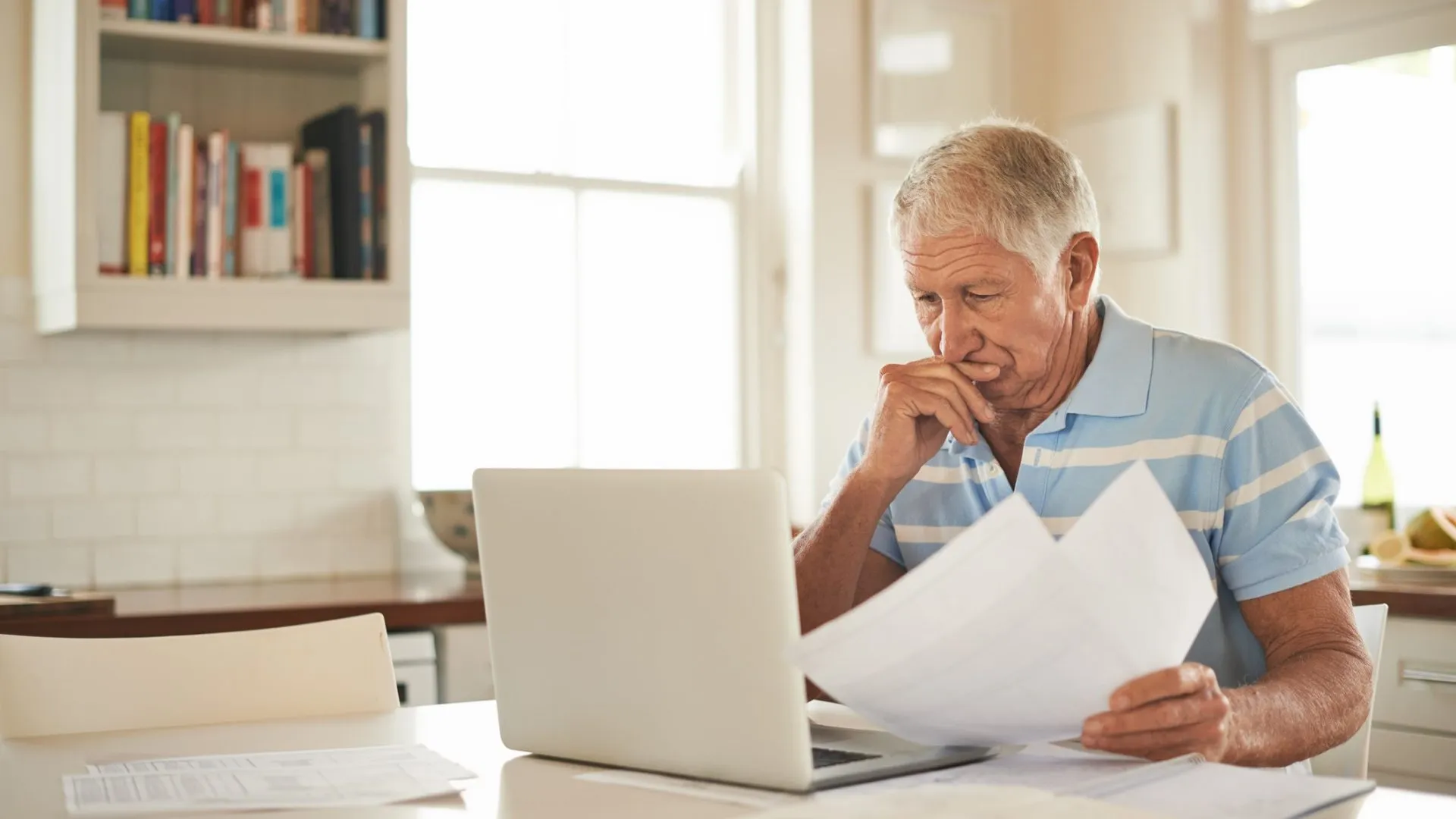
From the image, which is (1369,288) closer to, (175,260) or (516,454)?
(516,454)

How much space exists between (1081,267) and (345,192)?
1891 millimetres

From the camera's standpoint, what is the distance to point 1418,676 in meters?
2.83

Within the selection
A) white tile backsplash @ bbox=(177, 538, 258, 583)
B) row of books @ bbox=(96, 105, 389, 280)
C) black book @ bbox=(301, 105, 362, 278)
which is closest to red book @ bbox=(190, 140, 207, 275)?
row of books @ bbox=(96, 105, 389, 280)

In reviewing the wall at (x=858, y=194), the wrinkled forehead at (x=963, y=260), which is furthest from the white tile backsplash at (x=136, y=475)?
the wrinkled forehead at (x=963, y=260)

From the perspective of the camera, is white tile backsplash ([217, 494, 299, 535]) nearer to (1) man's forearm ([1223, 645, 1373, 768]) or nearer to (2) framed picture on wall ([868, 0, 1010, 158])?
(2) framed picture on wall ([868, 0, 1010, 158])

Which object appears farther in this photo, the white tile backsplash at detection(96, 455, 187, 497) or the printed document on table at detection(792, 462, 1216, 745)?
the white tile backsplash at detection(96, 455, 187, 497)

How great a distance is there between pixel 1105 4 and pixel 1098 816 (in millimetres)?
3467

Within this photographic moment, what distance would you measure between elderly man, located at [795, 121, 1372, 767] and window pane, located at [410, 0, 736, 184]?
2.18 m

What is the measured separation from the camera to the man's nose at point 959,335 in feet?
5.96

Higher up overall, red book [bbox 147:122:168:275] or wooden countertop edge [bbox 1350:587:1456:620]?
red book [bbox 147:122:168:275]

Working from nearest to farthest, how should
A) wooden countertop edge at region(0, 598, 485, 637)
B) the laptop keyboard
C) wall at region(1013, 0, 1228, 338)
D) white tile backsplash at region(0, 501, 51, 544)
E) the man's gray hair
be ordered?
the laptop keyboard, the man's gray hair, wooden countertop edge at region(0, 598, 485, 637), white tile backsplash at region(0, 501, 51, 544), wall at region(1013, 0, 1228, 338)

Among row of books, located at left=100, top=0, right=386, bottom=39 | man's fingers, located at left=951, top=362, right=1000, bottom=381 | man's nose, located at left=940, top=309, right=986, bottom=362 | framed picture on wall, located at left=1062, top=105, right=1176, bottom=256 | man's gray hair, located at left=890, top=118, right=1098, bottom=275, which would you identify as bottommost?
man's fingers, located at left=951, top=362, right=1000, bottom=381

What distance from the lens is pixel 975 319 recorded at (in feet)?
5.96

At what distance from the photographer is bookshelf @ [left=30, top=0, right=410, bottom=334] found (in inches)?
117
